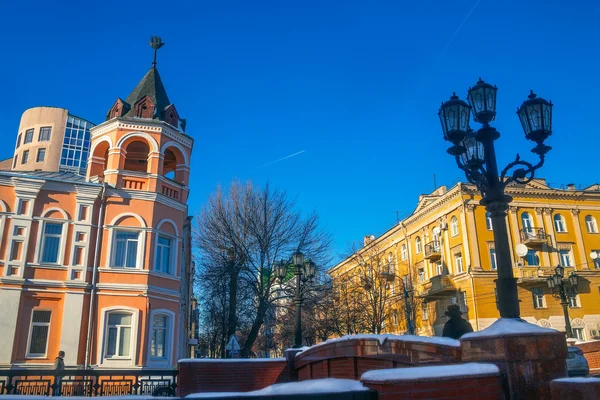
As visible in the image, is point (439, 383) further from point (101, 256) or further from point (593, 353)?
point (101, 256)

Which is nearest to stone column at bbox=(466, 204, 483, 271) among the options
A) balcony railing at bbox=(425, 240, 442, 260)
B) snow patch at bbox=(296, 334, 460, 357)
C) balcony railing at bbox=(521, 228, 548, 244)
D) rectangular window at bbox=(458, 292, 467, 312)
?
rectangular window at bbox=(458, 292, 467, 312)

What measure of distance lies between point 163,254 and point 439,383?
→ 1758 centimetres

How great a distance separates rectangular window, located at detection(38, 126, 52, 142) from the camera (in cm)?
5903

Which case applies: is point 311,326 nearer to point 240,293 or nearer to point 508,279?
point 240,293

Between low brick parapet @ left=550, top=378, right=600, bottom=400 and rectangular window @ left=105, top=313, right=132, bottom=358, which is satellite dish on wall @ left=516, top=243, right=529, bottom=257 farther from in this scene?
low brick parapet @ left=550, top=378, right=600, bottom=400

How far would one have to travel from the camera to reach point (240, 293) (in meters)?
26.0

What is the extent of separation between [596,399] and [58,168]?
2489 inches

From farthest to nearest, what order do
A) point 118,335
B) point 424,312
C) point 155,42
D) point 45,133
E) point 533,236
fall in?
point 45,133 < point 424,312 < point 533,236 < point 155,42 < point 118,335

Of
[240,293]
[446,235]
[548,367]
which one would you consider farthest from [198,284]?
[548,367]

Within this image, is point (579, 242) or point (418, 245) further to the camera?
point (418, 245)

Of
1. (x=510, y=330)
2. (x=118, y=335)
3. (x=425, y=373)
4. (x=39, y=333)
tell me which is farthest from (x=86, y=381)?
(x=510, y=330)

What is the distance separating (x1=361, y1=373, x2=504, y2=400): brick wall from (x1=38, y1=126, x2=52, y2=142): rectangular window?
209 ft

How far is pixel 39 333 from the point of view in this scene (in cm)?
1802

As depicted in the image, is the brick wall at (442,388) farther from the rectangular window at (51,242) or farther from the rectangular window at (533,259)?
the rectangular window at (533,259)
